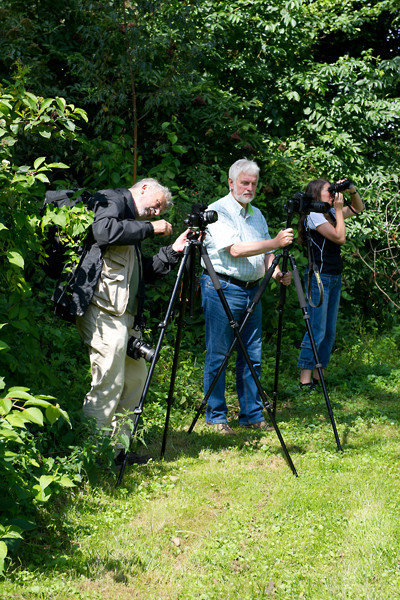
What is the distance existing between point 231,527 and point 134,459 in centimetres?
102

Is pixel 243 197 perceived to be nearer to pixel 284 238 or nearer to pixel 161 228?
pixel 284 238

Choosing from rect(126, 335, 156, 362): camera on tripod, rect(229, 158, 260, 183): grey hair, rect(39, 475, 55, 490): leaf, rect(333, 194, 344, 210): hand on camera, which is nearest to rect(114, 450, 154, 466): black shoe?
rect(126, 335, 156, 362): camera on tripod

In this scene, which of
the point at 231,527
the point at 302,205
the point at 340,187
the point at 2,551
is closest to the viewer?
the point at 2,551

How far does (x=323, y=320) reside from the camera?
18.4 ft

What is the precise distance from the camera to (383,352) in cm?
719

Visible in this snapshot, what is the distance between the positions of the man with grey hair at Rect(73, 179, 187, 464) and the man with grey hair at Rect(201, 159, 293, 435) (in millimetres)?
811

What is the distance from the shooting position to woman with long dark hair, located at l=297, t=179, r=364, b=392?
17.9 ft

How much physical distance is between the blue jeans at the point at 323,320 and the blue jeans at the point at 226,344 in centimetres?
96

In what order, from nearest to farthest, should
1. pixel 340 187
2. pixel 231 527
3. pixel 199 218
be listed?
pixel 231 527
pixel 199 218
pixel 340 187

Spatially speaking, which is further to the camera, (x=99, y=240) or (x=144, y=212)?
(x=144, y=212)

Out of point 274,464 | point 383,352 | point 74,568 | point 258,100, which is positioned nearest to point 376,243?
point 383,352

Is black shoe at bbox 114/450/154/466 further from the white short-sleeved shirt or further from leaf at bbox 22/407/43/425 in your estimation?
leaf at bbox 22/407/43/425

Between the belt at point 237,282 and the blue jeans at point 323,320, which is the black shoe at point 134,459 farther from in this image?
the blue jeans at point 323,320

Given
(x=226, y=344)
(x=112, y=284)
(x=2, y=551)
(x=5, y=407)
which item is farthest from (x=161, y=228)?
(x=2, y=551)
